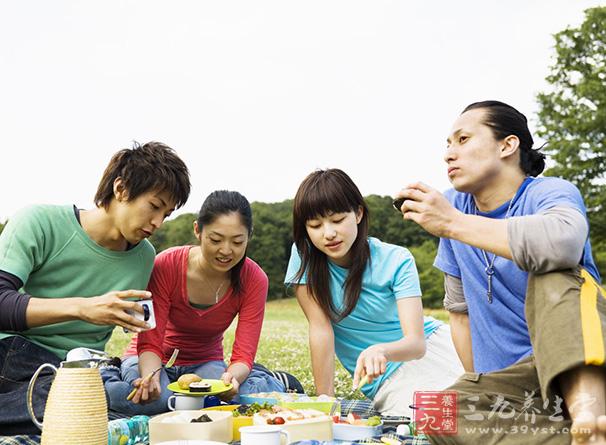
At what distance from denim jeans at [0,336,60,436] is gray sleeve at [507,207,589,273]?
8.02 ft

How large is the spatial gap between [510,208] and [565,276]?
0.80m

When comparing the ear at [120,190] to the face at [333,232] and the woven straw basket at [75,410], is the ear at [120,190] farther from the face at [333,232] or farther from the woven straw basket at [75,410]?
the woven straw basket at [75,410]

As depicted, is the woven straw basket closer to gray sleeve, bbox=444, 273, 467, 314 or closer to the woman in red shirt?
the woman in red shirt

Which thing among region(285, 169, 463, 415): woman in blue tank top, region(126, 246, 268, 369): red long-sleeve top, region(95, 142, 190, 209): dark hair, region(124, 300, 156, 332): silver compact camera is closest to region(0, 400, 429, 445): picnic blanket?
region(285, 169, 463, 415): woman in blue tank top

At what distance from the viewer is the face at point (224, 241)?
4207 millimetres

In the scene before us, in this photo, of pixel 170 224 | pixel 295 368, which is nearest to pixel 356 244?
pixel 295 368

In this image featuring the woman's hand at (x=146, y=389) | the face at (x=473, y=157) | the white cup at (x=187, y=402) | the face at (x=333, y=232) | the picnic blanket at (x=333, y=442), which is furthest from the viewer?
the face at (x=333, y=232)

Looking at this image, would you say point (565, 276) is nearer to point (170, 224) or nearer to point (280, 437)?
point (280, 437)

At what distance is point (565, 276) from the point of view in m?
2.49

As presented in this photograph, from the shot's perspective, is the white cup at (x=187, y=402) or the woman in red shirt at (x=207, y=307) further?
the woman in red shirt at (x=207, y=307)

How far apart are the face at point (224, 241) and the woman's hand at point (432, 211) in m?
1.67

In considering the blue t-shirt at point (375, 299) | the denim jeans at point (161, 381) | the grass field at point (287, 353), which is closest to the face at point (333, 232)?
the blue t-shirt at point (375, 299)

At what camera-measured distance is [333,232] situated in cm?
416

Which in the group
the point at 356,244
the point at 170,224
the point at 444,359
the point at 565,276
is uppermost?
the point at 170,224
